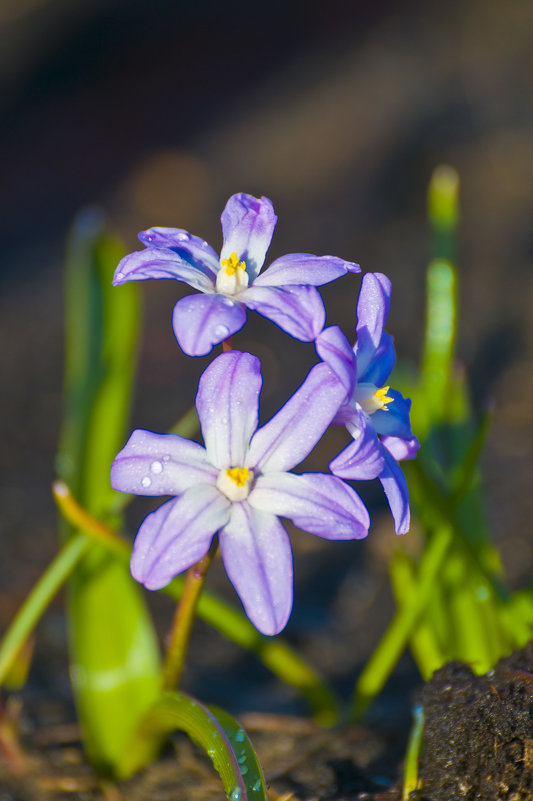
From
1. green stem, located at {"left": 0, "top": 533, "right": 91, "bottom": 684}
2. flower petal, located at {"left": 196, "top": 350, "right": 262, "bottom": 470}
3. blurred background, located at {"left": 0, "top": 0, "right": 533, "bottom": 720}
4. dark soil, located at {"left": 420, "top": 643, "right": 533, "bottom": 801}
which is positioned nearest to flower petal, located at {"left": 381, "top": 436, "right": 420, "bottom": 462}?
flower petal, located at {"left": 196, "top": 350, "right": 262, "bottom": 470}

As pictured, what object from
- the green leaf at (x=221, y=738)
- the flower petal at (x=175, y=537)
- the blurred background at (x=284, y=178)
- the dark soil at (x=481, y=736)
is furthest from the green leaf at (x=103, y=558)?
the dark soil at (x=481, y=736)

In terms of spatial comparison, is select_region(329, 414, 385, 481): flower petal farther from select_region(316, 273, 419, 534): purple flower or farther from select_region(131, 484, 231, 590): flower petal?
select_region(131, 484, 231, 590): flower petal

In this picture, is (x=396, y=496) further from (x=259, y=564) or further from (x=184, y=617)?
(x=184, y=617)

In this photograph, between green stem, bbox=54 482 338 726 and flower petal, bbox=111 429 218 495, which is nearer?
flower petal, bbox=111 429 218 495

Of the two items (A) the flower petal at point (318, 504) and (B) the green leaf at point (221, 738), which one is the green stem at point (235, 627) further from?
(A) the flower petal at point (318, 504)

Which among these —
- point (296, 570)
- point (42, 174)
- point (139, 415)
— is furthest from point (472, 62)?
point (296, 570)

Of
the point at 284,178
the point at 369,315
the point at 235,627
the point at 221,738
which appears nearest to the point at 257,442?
the point at 369,315
